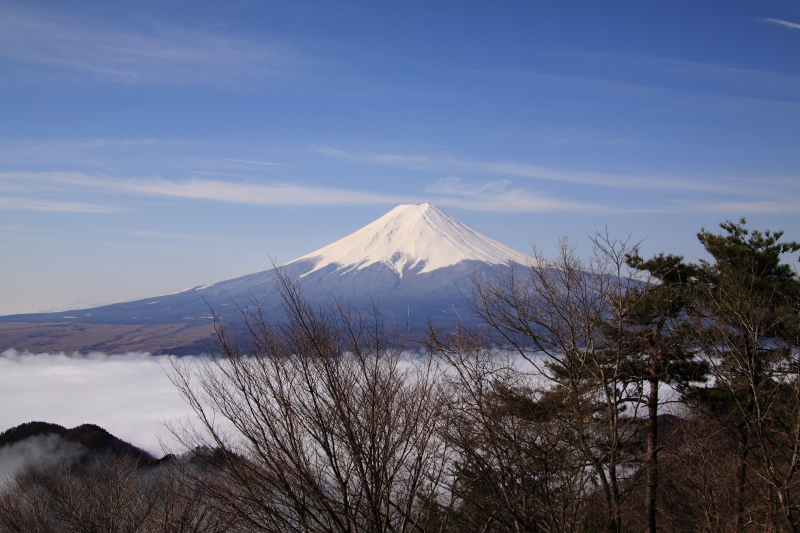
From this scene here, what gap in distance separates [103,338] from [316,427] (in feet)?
491

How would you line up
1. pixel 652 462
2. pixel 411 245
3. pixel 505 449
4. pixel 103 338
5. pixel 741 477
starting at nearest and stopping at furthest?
1. pixel 505 449
2. pixel 741 477
3. pixel 652 462
4. pixel 103 338
5. pixel 411 245

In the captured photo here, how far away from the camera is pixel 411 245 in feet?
495

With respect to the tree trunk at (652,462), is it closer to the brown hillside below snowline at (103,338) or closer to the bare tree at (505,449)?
the bare tree at (505,449)

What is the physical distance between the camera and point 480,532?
6613 millimetres

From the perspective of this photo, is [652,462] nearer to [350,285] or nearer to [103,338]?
[350,285]

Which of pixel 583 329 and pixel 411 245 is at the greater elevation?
pixel 411 245

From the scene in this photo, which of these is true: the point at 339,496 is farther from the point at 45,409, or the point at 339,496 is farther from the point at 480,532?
the point at 45,409

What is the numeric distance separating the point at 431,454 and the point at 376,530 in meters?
1.20

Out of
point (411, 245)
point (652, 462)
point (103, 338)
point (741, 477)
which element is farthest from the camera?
point (411, 245)

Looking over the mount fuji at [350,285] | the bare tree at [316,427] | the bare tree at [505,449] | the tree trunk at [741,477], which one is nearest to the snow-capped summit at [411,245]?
the mount fuji at [350,285]

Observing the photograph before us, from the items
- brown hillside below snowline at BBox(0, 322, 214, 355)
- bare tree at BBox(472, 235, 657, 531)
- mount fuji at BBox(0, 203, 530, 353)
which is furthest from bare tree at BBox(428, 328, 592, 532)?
brown hillside below snowline at BBox(0, 322, 214, 355)

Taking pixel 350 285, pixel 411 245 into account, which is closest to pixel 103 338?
pixel 350 285

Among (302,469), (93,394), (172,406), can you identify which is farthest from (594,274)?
(93,394)

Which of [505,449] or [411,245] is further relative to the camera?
[411,245]
